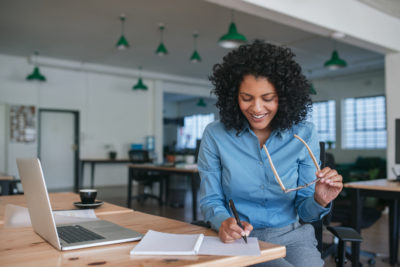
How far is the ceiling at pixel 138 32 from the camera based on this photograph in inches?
218

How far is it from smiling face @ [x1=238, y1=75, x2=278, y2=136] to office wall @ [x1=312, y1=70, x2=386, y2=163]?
8546 mm

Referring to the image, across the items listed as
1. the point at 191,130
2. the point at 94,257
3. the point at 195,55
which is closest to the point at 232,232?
the point at 94,257

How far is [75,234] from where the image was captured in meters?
1.04

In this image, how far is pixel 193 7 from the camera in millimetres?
5480

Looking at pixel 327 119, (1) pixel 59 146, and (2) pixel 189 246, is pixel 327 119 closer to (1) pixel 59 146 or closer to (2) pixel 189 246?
(1) pixel 59 146

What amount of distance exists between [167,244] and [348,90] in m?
10.2

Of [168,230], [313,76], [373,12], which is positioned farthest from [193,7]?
[313,76]

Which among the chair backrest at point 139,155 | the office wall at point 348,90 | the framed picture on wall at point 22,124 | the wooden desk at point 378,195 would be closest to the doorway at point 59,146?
the framed picture on wall at point 22,124

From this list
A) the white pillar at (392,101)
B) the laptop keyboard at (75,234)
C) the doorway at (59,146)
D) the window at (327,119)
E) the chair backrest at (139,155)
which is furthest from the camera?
the window at (327,119)

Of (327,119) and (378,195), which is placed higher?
(327,119)

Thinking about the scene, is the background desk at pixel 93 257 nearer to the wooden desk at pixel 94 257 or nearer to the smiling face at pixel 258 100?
the wooden desk at pixel 94 257

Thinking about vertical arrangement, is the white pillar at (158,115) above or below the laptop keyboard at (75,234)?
above

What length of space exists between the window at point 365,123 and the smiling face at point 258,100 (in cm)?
903

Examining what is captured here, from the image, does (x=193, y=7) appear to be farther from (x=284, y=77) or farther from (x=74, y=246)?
(x=74, y=246)
